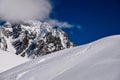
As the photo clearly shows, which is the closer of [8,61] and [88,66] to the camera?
[88,66]

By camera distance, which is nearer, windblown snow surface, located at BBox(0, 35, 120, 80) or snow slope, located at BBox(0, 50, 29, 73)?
windblown snow surface, located at BBox(0, 35, 120, 80)

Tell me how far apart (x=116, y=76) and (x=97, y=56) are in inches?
66.5

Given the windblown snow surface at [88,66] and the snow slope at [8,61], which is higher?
the snow slope at [8,61]

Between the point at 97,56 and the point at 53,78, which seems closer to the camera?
the point at 53,78

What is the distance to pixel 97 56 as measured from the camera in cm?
677

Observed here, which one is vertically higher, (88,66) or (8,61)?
(8,61)

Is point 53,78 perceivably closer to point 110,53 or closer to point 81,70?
point 81,70

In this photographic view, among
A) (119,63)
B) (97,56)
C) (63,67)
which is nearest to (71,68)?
(63,67)

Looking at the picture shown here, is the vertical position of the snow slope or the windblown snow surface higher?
the snow slope

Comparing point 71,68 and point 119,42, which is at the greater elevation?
point 119,42

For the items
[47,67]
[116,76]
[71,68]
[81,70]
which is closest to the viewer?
[116,76]

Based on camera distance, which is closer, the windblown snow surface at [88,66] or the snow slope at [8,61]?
the windblown snow surface at [88,66]

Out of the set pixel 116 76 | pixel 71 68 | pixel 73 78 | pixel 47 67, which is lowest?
pixel 116 76

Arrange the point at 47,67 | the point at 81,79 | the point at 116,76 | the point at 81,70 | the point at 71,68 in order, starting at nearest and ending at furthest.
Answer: the point at 116,76 < the point at 81,79 < the point at 81,70 < the point at 71,68 < the point at 47,67
